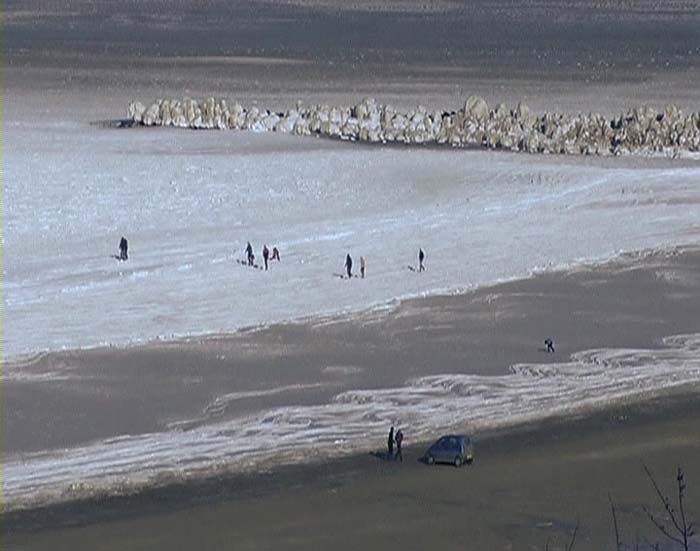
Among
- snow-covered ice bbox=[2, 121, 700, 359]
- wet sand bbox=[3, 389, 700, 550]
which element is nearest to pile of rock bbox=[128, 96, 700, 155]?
snow-covered ice bbox=[2, 121, 700, 359]

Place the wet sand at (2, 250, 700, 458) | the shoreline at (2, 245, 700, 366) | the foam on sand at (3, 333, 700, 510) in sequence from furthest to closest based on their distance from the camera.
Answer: the shoreline at (2, 245, 700, 366) < the wet sand at (2, 250, 700, 458) < the foam on sand at (3, 333, 700, 510)

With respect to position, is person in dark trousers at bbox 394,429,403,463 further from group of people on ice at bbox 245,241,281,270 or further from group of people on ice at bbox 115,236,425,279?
group of people on ice at bbox 245,241,281,270

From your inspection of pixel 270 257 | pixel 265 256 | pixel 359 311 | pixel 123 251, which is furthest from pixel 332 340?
pixel 123 251

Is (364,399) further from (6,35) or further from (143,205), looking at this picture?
(6,35)

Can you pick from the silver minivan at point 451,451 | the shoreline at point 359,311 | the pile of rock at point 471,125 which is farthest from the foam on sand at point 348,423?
the pile of rock at point 471,125

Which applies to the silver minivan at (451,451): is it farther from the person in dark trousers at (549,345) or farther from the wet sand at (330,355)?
the person in dark trousers at (549,345)

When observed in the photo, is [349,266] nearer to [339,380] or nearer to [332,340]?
[332,340]
